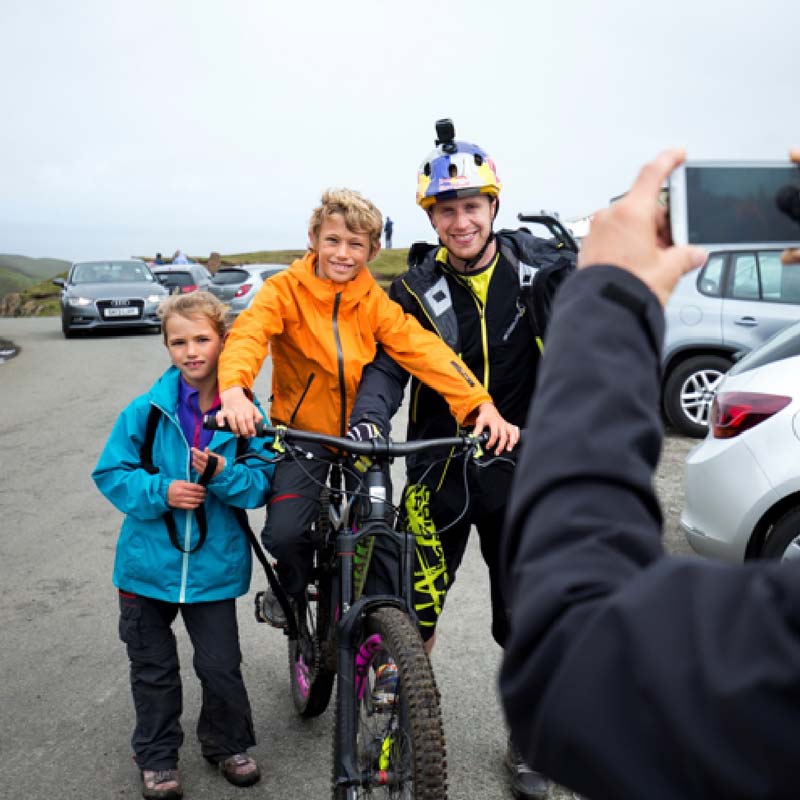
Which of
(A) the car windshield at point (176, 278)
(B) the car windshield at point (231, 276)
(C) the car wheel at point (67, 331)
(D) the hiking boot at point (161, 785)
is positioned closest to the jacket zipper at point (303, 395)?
(D) the hiking boot at point (161, 785)

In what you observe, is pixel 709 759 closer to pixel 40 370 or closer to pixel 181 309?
pixel 181 309

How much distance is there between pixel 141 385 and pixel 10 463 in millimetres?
4703

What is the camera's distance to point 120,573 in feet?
12.2

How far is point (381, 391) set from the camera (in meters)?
3.64

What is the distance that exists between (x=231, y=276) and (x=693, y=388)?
16119 mm

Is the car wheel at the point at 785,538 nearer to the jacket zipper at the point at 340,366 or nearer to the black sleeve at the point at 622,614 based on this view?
the jacket zipper at the point at 340,366

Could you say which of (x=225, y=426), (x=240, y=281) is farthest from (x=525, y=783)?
(x=240, y=281)

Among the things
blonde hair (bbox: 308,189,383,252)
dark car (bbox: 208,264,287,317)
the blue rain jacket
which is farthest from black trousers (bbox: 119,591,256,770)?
dark car (bbox: 208,264,287,317)

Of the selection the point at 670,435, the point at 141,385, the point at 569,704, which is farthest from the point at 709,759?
the point at 141,385

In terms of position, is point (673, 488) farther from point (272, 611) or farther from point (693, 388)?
point (272, 611)

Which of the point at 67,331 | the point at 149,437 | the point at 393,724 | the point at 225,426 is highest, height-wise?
the point at 225,426

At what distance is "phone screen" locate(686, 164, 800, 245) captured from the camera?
0.99 metres

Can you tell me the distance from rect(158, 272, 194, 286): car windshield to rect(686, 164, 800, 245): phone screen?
28.6 meters

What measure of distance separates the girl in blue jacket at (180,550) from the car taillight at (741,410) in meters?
2.66
